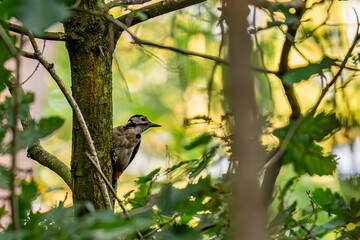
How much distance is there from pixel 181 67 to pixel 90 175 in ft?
1.67

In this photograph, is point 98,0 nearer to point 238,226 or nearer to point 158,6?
point 158,6

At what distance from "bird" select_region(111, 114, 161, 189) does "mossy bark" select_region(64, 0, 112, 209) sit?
1331 mm

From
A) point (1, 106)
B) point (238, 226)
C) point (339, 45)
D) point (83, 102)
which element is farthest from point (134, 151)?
point (238, 226)

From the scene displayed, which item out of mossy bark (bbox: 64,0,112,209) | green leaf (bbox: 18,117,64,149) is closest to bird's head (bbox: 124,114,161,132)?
mossy bark (bbox: 64,0,112,209)

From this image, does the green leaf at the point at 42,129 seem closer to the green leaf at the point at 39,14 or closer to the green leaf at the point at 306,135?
the green leaf at the point at 39,14

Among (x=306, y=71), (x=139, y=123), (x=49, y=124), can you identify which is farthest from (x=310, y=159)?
(x=139, y=123)

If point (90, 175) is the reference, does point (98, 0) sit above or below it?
above

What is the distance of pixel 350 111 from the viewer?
4.97 feet

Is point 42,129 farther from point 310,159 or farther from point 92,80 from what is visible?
point 92,80

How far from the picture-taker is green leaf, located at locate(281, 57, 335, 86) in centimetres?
143

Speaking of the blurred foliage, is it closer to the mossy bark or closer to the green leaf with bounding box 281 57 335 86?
the green leaf with bounding box 281 57 335 86

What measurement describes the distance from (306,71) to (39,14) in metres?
0.87

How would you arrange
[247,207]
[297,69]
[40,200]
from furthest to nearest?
[40,200]
[297,69]
[247,207]

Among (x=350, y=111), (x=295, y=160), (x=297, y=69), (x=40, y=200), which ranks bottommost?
(x=40, y=200)
